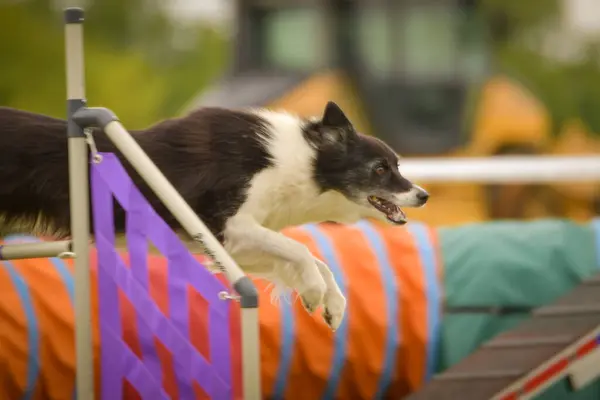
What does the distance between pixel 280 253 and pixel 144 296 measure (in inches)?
12.3

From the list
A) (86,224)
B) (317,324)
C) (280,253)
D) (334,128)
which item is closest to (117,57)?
(317,324)

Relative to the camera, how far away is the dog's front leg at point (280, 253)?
1487 millimetres

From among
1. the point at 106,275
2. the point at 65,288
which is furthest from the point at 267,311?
the point at 106,275

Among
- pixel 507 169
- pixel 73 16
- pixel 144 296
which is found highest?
pixel 73 16

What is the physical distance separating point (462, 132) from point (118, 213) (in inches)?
173

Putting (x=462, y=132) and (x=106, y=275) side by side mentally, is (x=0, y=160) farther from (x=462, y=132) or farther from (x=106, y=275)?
(x=462, y=132)

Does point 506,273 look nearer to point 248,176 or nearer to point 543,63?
point 248,176

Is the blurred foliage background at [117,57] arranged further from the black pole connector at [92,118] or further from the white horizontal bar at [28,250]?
the black pole connector at [92,118]

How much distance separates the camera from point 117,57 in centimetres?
542

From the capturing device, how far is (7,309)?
2166mm

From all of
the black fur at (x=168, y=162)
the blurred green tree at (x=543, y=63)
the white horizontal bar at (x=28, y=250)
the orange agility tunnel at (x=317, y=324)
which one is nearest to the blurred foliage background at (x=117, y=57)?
the blurred green tree at (x=543, y=63)

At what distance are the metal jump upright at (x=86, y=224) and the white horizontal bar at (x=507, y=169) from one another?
9.42 ft

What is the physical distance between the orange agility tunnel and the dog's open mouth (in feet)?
1.78

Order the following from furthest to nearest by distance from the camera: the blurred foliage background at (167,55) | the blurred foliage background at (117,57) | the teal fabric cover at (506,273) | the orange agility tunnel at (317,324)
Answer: the blurred foliage background at (167,55), the blurred foliage background at (117,57), the teal fabric cover at (506,273), the orange agility tunnel at (317,324)
